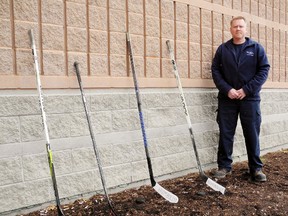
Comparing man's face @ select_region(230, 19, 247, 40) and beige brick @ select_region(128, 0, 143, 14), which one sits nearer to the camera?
beige brick @ select_region(128, 0, 143, 14)

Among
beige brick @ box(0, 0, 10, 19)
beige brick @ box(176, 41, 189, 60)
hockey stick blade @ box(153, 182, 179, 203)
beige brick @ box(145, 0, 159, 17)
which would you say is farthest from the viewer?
beige brick @ box(176, 41, 189, 60)

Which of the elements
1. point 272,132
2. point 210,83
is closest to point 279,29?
point 272,132

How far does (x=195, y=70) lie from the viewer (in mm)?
5367

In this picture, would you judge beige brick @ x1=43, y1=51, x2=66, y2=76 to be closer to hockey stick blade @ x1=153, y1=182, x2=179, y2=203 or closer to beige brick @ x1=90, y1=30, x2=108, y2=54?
beige brick @ x1=90, y1=30, x2=108, y2=54

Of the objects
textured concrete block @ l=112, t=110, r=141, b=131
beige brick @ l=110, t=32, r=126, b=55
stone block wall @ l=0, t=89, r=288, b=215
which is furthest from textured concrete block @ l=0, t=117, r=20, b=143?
beige brick @ l=110, t=32, r=126, b=55

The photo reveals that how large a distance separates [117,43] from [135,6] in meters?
0.53

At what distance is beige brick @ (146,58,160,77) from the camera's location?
4.72 metres

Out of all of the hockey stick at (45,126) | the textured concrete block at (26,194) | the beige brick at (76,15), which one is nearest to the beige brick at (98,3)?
the beige brick at (76,15)

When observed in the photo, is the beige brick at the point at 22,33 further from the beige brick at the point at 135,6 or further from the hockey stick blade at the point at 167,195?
the hockey stick blade at the point at 167,195

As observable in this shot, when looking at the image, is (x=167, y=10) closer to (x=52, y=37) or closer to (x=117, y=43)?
(x=117, y=43)

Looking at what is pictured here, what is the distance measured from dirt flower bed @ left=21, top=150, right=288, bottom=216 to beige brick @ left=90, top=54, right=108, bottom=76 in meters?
1.33

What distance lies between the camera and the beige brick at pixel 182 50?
509 centimetres

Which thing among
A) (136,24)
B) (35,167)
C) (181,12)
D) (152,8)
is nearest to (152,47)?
(136,24)

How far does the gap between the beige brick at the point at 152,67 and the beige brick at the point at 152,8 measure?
55 cm
